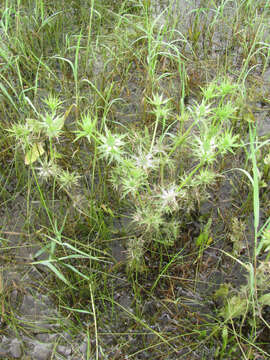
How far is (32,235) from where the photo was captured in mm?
1884

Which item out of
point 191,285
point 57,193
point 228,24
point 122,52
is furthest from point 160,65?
point 191,285

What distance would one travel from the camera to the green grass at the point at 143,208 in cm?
153

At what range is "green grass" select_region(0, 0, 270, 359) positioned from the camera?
153 centimetres

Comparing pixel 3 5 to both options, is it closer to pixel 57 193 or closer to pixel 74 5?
pixel 74 5

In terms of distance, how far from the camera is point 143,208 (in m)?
1.61

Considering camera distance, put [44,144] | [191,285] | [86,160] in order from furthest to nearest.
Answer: [86,160]
[44,144]
[191,285]

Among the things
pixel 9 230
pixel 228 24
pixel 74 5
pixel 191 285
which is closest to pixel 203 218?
pixel 191 285

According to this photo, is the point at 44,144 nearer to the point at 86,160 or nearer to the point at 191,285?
the point at 86,160

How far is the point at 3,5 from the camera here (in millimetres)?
2893

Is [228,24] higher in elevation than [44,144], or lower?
higher

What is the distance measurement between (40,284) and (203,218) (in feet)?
3.27

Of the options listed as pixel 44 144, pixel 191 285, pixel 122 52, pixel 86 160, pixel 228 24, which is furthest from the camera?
pixel 228 24

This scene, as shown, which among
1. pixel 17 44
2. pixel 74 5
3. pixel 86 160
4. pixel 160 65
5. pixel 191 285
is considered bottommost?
pixel 191 285

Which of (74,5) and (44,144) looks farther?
(74,5)
